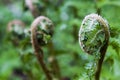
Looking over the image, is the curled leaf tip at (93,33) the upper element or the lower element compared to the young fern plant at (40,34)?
lower

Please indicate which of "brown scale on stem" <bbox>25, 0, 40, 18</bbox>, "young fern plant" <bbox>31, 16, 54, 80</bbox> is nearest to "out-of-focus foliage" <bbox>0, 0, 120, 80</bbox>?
"brown scale on stem" <bbox>25, 0, 40, 18</bbox>

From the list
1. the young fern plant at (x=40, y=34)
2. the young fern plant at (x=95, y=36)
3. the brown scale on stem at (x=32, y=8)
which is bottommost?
the young fern plant at (x=95, y=36)

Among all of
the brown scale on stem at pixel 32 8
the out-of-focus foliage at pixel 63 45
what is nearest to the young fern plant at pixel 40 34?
the out-of-focus foliage at pixel 63 45

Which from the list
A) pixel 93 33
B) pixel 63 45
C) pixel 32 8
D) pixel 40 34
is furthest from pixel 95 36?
pixel 63 45

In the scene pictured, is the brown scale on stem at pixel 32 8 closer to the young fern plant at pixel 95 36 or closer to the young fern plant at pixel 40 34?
the young fern plant at pixel 40 34

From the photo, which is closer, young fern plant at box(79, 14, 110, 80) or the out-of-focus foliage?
young fern plant at box(79, 14, 110, 80)

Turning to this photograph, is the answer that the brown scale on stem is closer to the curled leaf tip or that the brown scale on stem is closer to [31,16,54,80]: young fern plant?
[31,16,54,80]: young fern plant

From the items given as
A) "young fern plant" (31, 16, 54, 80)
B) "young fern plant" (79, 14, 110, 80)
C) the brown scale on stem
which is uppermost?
the brown scale on stem

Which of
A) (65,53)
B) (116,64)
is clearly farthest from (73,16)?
(116,64)

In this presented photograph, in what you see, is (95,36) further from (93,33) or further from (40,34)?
(40,34)
